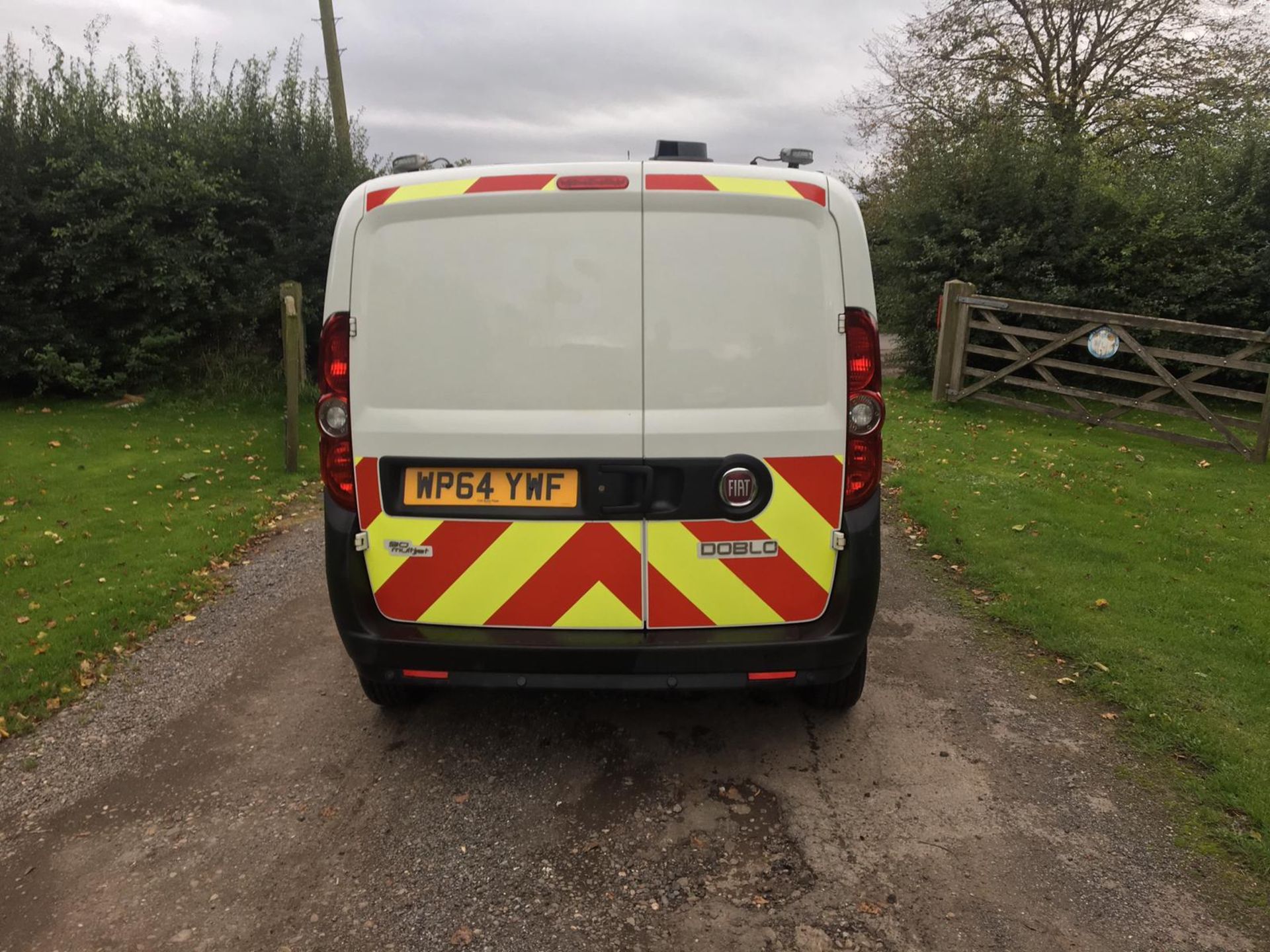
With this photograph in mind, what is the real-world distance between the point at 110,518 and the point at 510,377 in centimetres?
570

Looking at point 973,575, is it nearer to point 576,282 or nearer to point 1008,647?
point 1008,647

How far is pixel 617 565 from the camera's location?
3186 millimetres

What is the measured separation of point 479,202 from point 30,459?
810 cm

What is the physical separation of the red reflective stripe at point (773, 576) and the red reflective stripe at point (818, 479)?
203mm

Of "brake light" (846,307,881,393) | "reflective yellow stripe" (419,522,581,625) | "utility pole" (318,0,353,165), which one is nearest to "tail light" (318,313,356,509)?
"reflective yellow stripe" (419,522,581,625)

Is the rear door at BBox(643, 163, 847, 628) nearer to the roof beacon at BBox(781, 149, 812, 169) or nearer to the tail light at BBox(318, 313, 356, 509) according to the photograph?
the roof beacon at BBox(781, 149, 812, 169)

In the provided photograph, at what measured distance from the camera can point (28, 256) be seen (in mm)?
11211

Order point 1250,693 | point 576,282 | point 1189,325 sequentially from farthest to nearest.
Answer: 1. point 1189,325
2. point 1250,693
3. point 576,282

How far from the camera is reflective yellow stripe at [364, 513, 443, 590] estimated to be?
10.6 feet

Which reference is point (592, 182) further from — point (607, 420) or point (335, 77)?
point (335, 77)

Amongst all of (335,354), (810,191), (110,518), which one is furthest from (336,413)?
(110,518)

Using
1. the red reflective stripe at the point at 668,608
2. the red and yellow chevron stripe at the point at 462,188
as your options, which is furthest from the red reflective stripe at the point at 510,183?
the red reflective stripe at the point at 668,608

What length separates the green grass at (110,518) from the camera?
4789mm

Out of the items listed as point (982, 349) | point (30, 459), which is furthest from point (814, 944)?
point (982, 349)
